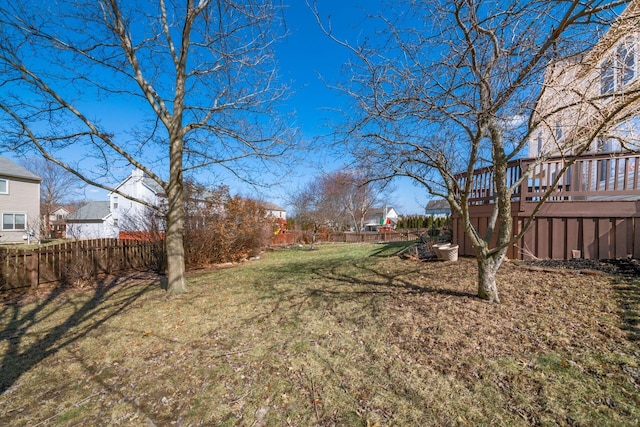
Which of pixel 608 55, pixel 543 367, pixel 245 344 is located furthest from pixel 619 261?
pixel 245 344

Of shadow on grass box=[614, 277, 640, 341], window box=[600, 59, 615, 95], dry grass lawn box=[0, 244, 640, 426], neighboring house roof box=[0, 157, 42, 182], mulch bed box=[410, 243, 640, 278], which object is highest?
neighboring house roof box=[0, 157, 42, 182]

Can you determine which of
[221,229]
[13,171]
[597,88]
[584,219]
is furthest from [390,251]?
[13,171]

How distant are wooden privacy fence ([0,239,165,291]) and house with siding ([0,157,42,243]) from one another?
58.9 feet

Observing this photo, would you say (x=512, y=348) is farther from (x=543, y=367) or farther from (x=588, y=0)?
(x=588, y=0)

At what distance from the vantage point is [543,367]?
2.37m

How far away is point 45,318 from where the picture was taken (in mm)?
4602

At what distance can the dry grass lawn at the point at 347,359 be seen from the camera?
→ 210 centimetres

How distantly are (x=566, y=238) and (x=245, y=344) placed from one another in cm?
561

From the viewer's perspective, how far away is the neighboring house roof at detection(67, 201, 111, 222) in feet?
101

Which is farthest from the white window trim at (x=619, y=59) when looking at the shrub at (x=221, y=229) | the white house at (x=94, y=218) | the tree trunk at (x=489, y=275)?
the white house at (x=94, y=218)

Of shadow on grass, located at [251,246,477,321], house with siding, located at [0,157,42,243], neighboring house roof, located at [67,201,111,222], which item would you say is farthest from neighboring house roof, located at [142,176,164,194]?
neighboring house roof, located at [67,201,111,222]

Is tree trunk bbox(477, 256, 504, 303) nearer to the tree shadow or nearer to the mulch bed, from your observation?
the tree shadow

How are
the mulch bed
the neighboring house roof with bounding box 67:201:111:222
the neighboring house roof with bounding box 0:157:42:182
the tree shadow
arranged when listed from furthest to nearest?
the neighboring house roof with bounding box 67:201:111:222 → the neighboring house roof with bounding box 0:157:42:182 → the tree shadow → the mulch bed

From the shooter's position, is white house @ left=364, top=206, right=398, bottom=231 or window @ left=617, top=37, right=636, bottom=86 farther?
white house @ left=364, top=206, right=398, bottom=231
